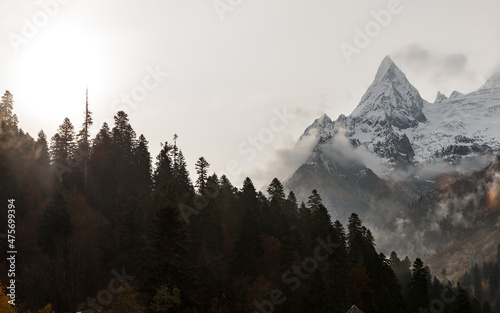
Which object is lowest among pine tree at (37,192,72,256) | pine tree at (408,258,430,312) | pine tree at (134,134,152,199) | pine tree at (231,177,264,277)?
pine tree at (408,258,430,312)

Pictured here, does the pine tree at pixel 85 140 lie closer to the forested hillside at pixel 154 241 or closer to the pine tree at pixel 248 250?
the forested hillside at pixel 154 241

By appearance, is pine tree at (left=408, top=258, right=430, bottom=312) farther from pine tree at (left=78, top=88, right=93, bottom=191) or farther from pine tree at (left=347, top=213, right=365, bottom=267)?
pine tree at (left=78, top=88, right=93, bottom=191)

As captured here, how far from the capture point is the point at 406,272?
532 feet

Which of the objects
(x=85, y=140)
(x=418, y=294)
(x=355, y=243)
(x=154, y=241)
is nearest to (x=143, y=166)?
(x=85, y=140)

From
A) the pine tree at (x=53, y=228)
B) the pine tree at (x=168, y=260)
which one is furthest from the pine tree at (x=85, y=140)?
the pine tree at (x=168, y=260)

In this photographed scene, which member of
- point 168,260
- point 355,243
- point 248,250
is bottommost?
point 168,260

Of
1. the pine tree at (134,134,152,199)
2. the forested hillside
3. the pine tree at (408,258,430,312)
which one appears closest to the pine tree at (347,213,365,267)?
the forested hillside

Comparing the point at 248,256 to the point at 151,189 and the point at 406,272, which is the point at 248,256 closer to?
the point at 151,189

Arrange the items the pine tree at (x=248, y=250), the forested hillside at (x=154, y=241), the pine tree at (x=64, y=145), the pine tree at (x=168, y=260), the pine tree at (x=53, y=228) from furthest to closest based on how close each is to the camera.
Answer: the pine tree at (x=64, y=145) → the pine tree at (x=248, y=250) → the pine tree at (x=53, y=228) → the forested hillside at (x=154, y=241) → the pine tree at (x=168, y=260)

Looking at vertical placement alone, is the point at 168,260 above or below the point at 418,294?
above

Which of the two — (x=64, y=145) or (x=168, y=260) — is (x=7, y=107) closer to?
(x=64, y=145)

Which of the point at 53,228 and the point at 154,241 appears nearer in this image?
the point at 154,241

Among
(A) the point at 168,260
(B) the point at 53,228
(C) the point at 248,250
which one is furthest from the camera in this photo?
(C) the point at 248,250

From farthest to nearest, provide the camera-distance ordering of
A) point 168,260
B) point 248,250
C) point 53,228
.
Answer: point 248,250, point 53,228, point 168,260
